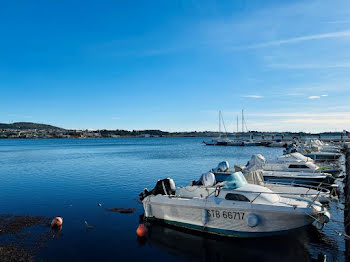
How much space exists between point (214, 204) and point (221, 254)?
230 centimetres

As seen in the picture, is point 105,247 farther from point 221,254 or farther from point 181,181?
point 181,181

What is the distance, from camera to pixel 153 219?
15.9 m

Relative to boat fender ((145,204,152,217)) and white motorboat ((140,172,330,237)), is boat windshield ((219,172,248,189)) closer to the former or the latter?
white motorboat ((140,172,330,237))

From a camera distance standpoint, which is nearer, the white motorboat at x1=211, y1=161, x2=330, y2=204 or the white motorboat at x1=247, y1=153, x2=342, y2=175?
the white motorboat at x1=211, y1=161, x2=330, y2=204

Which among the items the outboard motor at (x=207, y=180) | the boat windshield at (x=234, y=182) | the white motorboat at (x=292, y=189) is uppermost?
the boat windshield at (x=234, y=182)

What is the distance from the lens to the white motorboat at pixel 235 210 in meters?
12.2

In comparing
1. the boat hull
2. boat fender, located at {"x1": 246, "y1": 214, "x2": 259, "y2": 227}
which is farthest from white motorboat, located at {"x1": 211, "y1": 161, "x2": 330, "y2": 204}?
boat fender, located at {"x1": 246, "y1": 214, "x2": 259, "y2": 227}

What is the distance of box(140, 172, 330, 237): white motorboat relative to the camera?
1222 cm

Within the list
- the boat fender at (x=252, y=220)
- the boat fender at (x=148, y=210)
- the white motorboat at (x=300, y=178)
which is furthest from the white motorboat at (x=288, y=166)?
the boat fender at (x=252, y=220)

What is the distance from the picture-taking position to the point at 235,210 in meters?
12.8

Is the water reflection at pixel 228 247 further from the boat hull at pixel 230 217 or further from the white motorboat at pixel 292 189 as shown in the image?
the white motorboat at pixel 292 189

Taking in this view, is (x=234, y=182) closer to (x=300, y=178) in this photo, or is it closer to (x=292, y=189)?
(x=292, y=189)

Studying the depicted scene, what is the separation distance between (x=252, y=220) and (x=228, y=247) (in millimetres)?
1751

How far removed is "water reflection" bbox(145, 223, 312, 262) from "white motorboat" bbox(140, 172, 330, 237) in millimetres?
441
